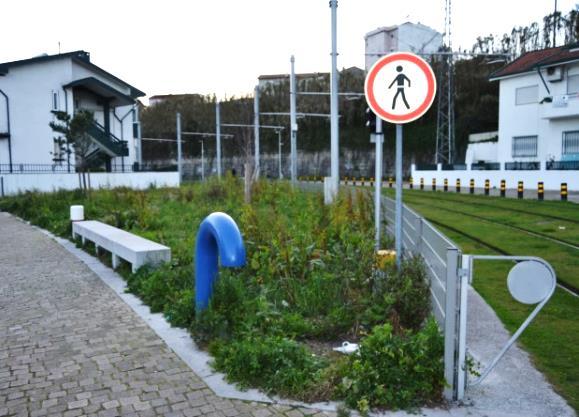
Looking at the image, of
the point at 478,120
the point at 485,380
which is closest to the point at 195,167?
the point at 478,120

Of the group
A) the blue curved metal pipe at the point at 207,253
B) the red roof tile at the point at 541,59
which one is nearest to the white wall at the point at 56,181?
the blue curved metal pipe at the point at 207,253

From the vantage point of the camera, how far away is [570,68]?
35500 mm

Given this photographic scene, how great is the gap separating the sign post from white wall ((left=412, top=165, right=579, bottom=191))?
89.2 ft

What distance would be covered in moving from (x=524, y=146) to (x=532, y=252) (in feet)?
103

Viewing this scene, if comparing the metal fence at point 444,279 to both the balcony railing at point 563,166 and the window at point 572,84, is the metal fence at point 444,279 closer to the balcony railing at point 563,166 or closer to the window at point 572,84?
the balcony railing at point 563,166

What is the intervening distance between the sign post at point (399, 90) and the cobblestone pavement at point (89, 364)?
2.76 meters

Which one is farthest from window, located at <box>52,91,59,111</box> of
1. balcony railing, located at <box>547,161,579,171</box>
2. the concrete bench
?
balcony railing, located at <box>547,161,579,171</box>

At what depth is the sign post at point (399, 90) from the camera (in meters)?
5.87

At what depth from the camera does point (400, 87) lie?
5984 mm

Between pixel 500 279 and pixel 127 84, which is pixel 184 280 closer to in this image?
pixel 500 279

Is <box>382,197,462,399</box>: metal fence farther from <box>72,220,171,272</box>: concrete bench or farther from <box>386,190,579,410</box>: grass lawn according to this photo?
<box>72,220,171,272</box>: concrete bench

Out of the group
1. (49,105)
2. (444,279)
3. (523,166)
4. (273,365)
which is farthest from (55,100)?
(444,279)

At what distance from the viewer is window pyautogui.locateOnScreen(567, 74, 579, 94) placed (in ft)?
116

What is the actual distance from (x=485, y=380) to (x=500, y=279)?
4.00m
